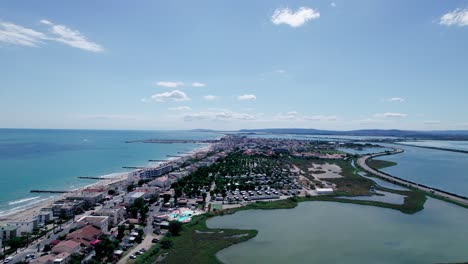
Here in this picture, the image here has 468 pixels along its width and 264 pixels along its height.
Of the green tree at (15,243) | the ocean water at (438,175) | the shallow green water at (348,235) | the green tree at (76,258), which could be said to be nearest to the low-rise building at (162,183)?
the shallow green water at (348,235)

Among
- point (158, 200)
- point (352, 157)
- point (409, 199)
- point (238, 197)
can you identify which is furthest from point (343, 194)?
point (352, 157)

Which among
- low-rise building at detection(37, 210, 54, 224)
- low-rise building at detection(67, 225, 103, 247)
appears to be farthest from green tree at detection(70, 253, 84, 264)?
low-rise building at detection(37, 210, 54, 224)

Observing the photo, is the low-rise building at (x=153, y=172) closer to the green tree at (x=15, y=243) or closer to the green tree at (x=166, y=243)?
the green tree at (x=15, y=243)

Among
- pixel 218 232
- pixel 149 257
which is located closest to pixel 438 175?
pixel 218 232

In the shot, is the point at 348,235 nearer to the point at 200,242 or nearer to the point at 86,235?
the point at 200,242

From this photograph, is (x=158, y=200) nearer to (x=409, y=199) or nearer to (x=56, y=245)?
(x=56, y=245)

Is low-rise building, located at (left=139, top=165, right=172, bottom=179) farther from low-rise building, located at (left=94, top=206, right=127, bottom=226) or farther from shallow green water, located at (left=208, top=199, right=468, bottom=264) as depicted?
shallow green water, located at (left=208, top=199, right=468, bottom=264)
